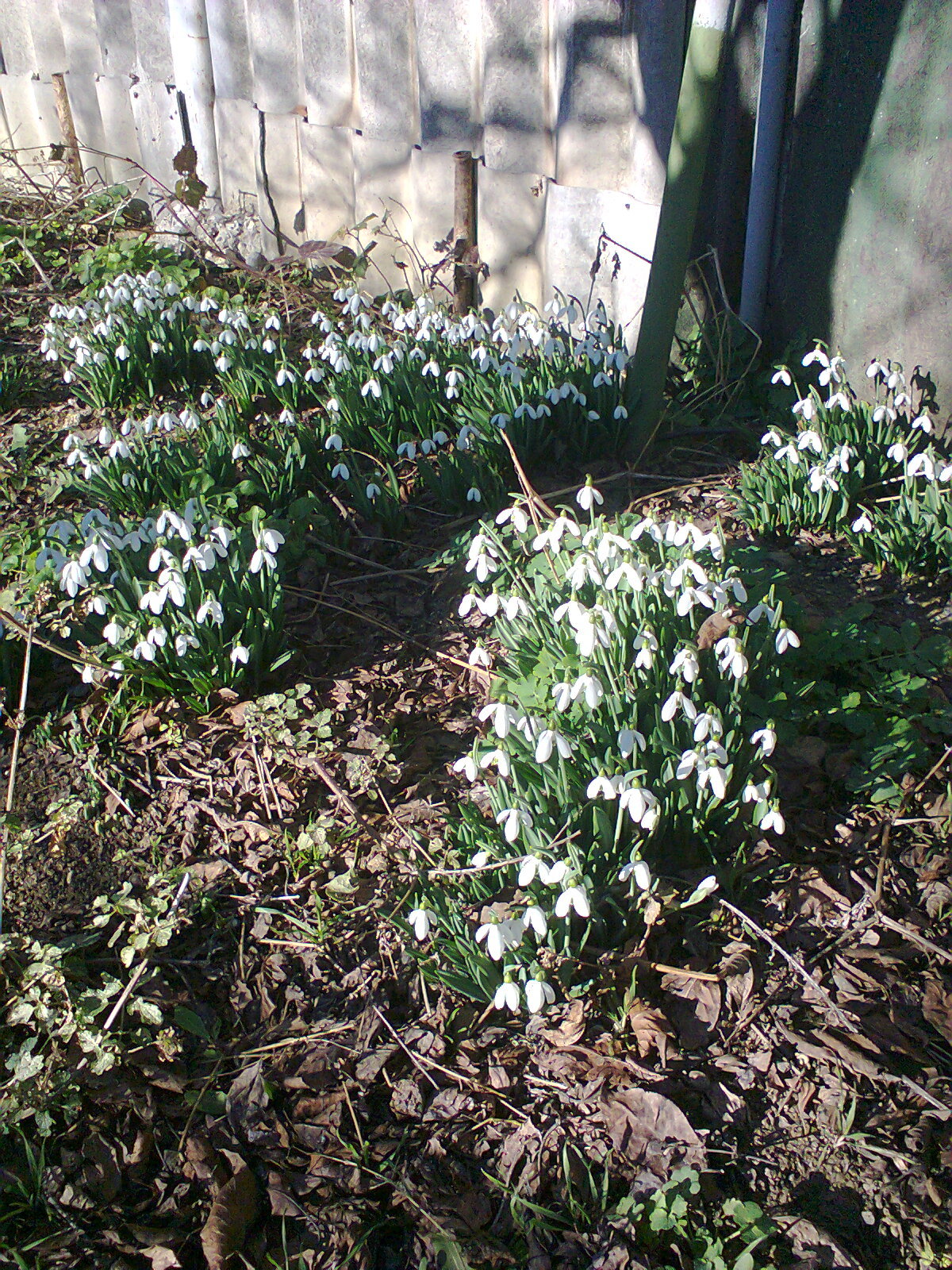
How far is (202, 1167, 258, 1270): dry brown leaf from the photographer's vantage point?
156 centimetres

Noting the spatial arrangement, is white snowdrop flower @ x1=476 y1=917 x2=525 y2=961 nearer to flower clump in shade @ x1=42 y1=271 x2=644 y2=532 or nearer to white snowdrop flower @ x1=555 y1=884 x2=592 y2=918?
white snowdrop flower @ x1=555 y1=884 x2=592 y2=918

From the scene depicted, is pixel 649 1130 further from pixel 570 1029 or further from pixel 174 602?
pixel 174 602

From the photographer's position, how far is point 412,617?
3102 mm

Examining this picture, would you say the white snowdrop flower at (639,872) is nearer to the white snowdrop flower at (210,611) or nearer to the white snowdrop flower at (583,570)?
the white snowdrop flower at (583,570)

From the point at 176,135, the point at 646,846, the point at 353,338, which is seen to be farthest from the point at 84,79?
the point at 646,846

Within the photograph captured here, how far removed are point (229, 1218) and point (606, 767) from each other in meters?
1.08

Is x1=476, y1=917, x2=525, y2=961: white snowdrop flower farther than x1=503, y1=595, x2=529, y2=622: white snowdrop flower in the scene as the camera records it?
No

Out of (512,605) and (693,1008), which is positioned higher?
(512,605)

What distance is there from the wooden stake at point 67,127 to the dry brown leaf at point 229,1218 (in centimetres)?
727

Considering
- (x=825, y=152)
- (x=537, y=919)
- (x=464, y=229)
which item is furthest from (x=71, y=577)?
(x=825, y=152)

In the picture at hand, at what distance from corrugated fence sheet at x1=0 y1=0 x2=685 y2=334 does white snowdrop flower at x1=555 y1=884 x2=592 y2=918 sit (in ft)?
10.0

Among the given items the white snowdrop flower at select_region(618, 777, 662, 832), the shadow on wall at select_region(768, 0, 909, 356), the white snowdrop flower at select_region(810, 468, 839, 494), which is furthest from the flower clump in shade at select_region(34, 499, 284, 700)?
the shadow on wall at select_region(768, 0, 909, 356)

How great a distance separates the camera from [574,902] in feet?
5.30

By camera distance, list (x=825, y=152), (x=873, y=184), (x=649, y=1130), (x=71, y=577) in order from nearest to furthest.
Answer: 1. (x=649, y=1130)
2. (x=71, y=577)
3. (x=873, y=184)
4. (x=825, y=152)
